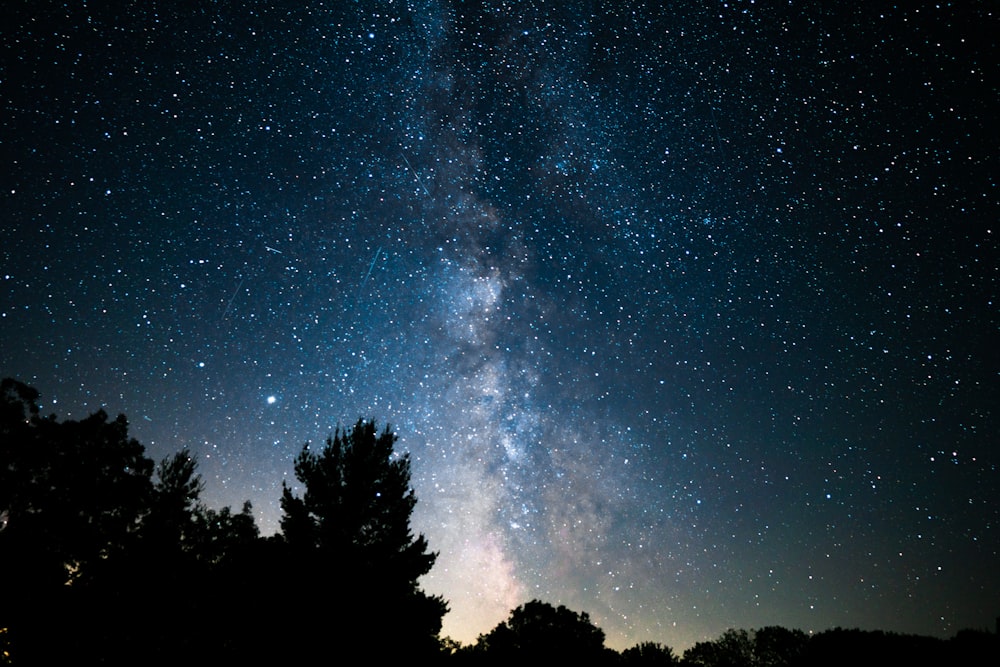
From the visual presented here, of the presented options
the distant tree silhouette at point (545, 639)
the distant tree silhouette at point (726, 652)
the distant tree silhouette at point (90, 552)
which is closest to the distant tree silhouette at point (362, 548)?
the distant tree silhouette at point (90, 552)

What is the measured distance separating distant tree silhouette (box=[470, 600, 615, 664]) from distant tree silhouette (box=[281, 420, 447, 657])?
15.3 metres

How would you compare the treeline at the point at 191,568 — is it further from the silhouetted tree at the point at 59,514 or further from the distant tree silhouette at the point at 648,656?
the distant tree silhouette at the point at 648,656

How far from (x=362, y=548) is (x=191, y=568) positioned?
30.5 feet

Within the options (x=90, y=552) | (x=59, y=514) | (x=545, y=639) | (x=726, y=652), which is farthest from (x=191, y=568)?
(x=726, y=652)

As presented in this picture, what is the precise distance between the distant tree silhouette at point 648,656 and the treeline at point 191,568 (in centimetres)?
1284

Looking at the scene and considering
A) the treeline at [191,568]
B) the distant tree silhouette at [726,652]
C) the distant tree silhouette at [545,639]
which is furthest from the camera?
the distant tree silhouette at [726,652]

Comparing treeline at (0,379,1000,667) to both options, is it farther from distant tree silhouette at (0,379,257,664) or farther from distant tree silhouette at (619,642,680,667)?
distant tree silhouette at (619,642,680,667)

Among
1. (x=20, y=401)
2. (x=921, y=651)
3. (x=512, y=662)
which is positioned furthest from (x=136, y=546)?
(x=921, y=651)

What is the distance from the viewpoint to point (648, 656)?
33906 mm

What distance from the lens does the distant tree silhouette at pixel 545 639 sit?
30688 millimetres

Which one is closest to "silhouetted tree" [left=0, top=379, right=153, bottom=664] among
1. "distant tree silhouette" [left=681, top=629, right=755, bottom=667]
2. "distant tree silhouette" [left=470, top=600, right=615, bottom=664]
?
Result: "distant tree silhouette" [left=470, top=600, right=615, bottom=664]

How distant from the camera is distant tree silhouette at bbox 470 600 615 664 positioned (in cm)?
3069

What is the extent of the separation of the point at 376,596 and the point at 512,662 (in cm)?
1914

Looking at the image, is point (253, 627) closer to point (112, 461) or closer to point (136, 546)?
point (136, 546)
